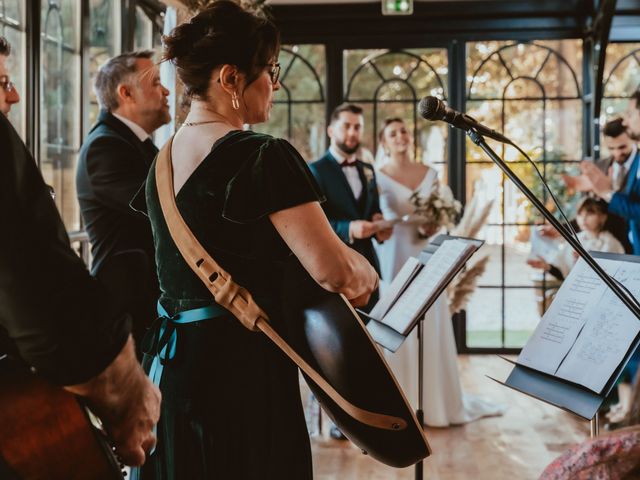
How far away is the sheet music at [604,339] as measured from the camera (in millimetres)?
1668

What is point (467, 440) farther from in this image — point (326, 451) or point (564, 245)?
point (564, 245)

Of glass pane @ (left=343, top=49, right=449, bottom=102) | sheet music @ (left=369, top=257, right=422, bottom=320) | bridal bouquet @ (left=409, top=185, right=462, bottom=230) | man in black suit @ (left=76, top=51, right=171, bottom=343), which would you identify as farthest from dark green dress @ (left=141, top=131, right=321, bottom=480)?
glass pane @ (left=343, top=49, right=449, bottom=102)

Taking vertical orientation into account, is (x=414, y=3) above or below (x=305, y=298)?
above

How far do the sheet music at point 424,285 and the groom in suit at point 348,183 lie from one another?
1.91 meters

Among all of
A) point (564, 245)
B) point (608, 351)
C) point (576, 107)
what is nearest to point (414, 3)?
point (576, 107)

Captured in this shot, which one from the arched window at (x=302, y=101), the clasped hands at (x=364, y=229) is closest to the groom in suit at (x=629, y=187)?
the clasped hands at (x=364, y=229)

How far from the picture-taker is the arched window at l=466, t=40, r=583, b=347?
6.50m

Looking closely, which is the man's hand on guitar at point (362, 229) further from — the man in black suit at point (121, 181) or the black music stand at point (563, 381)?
the black music stand at point (563, 381)

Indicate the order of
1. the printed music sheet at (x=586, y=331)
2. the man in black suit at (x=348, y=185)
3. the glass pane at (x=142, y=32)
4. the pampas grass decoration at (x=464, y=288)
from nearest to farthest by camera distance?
the printed music sheet at (x=586, y=331) → the man in black suit at (x=348, y=185) → the pampas grass decoration at (x=464, y=288) → the glass pane at (x=142, y=32)

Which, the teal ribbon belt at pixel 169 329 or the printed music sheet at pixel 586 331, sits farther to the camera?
the printed music sheet at pixel 586 331

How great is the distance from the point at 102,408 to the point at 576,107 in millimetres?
6149

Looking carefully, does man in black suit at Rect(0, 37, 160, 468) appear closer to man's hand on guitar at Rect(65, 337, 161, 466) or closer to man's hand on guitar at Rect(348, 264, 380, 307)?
man's hand on guitar at Rect(65, 337, 161, 466)

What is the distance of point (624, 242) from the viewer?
451cm

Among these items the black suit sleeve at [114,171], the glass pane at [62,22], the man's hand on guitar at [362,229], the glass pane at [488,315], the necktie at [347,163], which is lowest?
the glass pane at [488,315]
